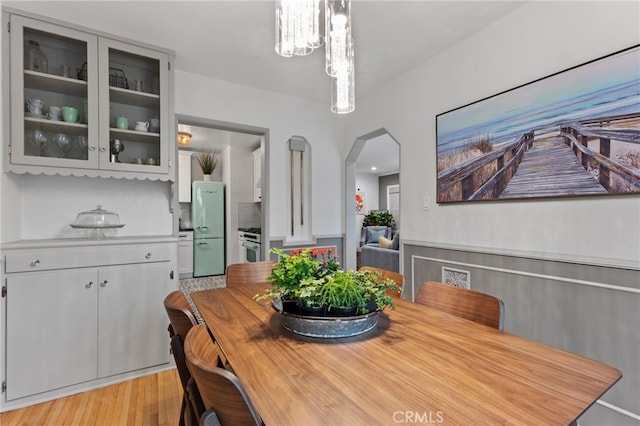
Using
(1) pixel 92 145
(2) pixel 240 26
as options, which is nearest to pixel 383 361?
(2) pixel 240 26

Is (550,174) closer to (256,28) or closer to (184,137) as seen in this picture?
(256,28)

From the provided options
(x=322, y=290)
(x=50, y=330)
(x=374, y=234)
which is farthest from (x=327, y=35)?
(x=374, y=234)

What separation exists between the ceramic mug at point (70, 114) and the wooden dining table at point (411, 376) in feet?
6.56

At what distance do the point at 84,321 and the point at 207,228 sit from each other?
11.5 ft

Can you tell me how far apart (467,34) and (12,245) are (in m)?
3.37

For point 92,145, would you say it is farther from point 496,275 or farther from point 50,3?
point 496,275

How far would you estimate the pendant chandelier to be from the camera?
4.14 ft

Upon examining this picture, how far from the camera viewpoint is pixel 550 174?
5.83 feet

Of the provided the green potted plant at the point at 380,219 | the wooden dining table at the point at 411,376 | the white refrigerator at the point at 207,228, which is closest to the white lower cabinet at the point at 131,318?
the wooden dining table at the point at 411,376

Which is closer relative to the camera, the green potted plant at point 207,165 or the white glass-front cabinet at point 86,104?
the white glass-front cabinet at point 86,104

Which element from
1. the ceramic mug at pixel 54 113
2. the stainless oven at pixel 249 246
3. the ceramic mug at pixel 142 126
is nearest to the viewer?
the ceramic mug at pixel 54 113
